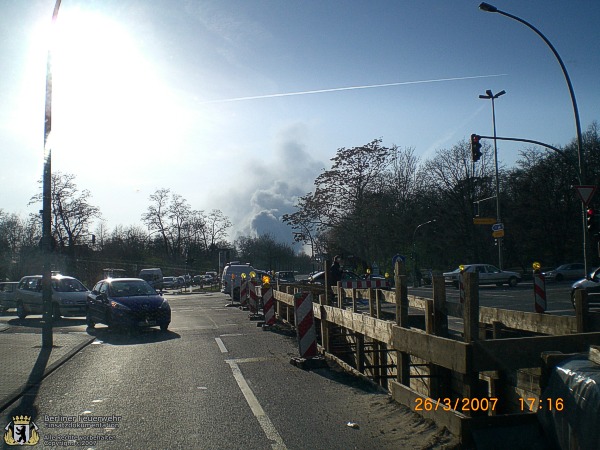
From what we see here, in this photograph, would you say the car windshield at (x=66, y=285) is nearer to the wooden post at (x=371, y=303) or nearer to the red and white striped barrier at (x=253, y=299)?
the red and white striped barrier at (x=253, y=299)

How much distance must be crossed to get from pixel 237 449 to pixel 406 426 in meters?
1.83

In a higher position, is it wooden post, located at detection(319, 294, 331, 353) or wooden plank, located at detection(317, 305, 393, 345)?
wooden plank, located at detection(317, 305, 393, 345)

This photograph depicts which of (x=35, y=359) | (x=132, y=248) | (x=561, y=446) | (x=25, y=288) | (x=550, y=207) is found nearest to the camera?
(x=561, y=446)

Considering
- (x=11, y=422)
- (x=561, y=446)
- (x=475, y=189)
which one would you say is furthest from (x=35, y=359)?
(x=475, y=189)

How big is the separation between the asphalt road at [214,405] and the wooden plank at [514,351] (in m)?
0.89

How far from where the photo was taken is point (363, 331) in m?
8.45

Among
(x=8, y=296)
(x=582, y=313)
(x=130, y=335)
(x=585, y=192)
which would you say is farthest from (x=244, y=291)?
(x=582, y=313)

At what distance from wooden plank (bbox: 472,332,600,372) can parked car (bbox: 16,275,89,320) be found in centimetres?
1816

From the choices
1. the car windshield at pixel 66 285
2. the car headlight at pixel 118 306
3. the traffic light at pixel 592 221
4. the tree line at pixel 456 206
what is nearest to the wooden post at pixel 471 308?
the car headlight at pixel 118 306

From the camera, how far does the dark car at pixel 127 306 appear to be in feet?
49.5

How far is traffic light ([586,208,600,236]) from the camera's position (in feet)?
63.1

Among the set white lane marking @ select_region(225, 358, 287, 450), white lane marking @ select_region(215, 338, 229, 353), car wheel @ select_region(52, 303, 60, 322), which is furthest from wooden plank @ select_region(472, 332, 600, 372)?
car wheel @ select_region(52, 303, 60, 322)

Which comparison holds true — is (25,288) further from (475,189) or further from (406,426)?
(475,189)

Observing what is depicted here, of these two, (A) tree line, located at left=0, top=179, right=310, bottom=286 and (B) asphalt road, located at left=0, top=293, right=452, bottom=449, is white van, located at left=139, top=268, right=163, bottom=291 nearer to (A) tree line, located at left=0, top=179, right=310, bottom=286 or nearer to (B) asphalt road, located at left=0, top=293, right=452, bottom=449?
(A) tree line, located at left=0, top=179, right=310, bottom=286
